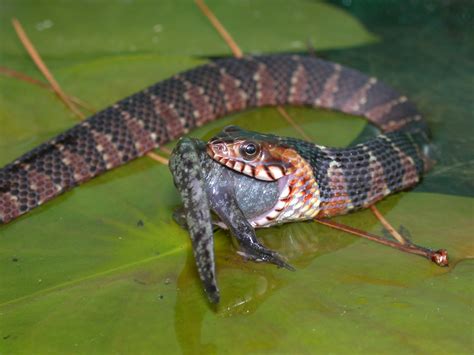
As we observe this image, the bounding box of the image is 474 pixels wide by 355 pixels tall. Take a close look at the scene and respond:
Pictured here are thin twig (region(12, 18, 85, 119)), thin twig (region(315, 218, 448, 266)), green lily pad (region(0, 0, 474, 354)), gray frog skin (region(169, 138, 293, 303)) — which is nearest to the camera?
green lily pad (region(0, 0, 474, 354))

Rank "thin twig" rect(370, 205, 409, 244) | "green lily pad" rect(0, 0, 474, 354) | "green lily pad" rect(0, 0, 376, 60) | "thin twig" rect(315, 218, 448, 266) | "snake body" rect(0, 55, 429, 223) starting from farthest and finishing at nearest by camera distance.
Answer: "green lily pad" rect(0, 0, 376, 60) < "snake body" rect(0, 55, 429, 223) < "thin twig" rect(370, 205, 409, 244) < "thin twig" rect(315, 218, 448, 266) < "green lily pad" rect(0, 0, 474, 354)

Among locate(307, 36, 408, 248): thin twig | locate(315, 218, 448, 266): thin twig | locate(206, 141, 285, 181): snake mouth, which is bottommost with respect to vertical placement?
locate(307, 36, 408, 248): thin twig

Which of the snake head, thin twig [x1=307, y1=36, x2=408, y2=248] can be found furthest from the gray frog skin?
thin twig [x1=307, y1=36, x2=408, y2=248]

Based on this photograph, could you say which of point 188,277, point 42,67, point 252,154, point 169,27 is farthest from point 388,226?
point 169,27

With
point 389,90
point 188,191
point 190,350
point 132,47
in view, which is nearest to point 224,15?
point 132,47

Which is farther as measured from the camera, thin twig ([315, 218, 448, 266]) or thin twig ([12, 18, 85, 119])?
thin twig ([12, 18, 85, 119])

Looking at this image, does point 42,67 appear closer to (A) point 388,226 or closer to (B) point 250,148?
(B) point 250,148

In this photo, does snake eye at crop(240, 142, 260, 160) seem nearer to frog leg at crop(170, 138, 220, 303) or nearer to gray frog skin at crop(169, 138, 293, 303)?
gray frog skin at crop(169, 138, 293, 303)
